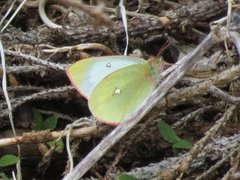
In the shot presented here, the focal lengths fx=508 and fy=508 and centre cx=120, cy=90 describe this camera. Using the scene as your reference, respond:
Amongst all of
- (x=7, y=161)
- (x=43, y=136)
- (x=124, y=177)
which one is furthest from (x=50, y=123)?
(x=124, y=177)

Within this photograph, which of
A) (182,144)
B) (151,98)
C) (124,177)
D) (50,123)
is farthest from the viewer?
(50,123)

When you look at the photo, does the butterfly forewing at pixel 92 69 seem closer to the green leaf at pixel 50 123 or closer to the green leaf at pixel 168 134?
the green leaf at pixel 50 123

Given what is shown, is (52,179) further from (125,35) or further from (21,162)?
(125,35)

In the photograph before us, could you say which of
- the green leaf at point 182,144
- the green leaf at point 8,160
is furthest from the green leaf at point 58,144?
→ the green leaf at point 182,144

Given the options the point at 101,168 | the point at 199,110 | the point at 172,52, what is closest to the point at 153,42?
the point at 172,52

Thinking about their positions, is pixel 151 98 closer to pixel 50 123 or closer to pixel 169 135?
pixel 169 135
